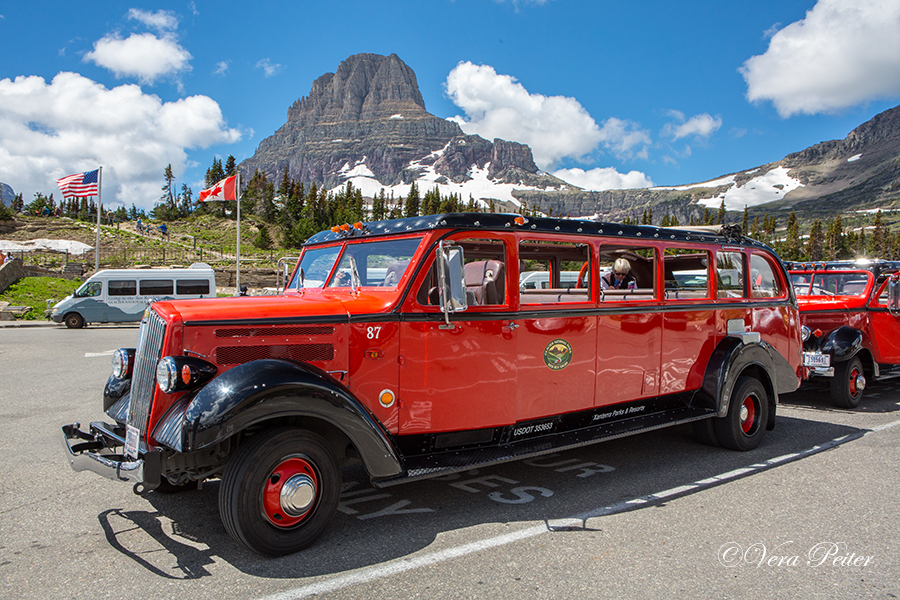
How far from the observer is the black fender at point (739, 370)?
613 cm

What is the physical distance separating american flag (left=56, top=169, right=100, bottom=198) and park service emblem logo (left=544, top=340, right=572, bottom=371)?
34671 mm

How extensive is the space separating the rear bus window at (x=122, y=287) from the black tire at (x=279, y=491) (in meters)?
24.4

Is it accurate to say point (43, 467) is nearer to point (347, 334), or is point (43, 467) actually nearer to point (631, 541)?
point (347, 334)

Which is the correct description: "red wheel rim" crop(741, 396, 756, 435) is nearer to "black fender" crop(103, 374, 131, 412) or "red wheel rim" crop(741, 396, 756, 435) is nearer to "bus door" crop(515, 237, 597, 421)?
Answer: "bus door" crop(515, 237, 597, 421)

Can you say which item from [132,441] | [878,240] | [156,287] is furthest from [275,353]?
[878,240]

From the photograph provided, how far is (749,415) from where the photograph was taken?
6.59 meters

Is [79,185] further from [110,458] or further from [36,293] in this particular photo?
[110,458]

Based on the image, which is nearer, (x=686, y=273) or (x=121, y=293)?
(x=686, y=273)

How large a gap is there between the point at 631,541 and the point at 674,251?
3.28 metres

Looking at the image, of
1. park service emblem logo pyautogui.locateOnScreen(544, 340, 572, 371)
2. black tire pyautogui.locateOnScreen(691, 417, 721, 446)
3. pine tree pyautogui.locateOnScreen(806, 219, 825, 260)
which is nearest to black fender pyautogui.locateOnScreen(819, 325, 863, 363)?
black tire pyautogui.locateOnScreen(691, 417, 721, 446)

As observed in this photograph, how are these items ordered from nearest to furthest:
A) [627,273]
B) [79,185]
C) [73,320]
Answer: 1. [627,273]
2. [73,320]
3. [79,185]

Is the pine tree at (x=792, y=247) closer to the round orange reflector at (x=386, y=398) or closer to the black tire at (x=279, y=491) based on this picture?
the round orange reflector at (x=386, y=398)

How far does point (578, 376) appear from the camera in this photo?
17.1 feet

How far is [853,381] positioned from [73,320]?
2620 centimetres
